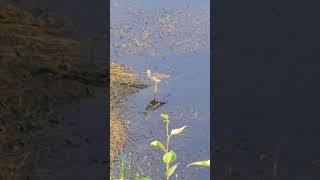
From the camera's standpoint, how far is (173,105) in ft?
10.8

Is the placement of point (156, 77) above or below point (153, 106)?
above

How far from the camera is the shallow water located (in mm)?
2854

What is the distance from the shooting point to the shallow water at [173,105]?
2.85 m
